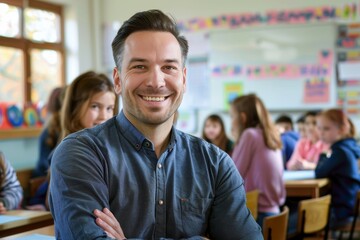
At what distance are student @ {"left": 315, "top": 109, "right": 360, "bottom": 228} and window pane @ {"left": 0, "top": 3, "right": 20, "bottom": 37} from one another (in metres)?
4.27

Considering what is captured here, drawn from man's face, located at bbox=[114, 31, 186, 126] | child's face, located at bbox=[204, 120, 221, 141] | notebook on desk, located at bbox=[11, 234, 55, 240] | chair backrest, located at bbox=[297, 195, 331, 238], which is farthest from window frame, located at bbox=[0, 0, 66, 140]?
man's face, located at bbox=[114, 31, 186, 126]

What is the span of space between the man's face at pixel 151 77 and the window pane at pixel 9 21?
562 centimetres

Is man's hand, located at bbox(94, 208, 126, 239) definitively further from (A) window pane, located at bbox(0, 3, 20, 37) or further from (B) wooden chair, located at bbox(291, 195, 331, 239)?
(A) window pane, located at bbox(0, 3, 20, 37)

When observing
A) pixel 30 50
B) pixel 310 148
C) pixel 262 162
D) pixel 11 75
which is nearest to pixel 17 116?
pixel 11 75

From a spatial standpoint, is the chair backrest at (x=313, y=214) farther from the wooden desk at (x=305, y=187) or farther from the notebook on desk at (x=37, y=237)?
the notebook on desk at (x=37, y=237)

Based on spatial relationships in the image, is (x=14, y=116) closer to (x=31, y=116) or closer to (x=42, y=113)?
(x=31, y=116)

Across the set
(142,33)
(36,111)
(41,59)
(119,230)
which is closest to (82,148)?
(119,230)

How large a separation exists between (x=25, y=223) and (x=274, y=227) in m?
1.24

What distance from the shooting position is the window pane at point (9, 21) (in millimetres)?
6887

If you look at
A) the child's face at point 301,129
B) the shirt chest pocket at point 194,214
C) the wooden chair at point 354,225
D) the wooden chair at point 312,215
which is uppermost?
the shirt chest pocket at point 194,214

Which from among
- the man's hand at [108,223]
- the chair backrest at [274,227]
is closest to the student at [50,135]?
the chair backrest at [274,227]

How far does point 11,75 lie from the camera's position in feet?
23.0

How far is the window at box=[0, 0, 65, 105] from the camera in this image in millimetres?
6938

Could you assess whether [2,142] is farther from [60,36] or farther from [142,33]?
[142,33]
